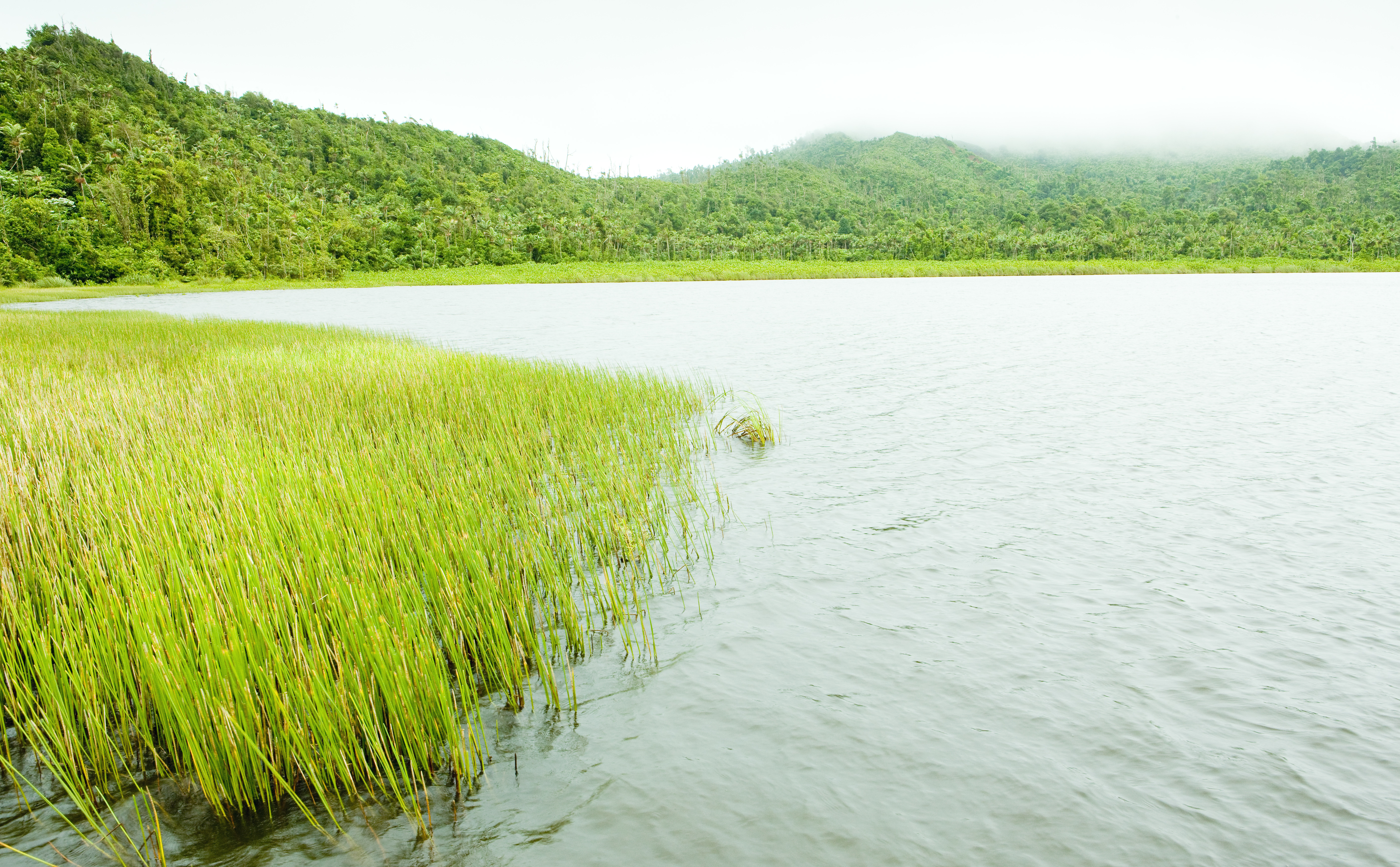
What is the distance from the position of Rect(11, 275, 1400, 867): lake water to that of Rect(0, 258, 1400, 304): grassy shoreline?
168 feet

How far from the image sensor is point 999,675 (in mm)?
3627

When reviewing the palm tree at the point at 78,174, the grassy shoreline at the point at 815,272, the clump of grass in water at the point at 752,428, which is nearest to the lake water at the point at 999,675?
the clump of grass in water at the point at 752,428

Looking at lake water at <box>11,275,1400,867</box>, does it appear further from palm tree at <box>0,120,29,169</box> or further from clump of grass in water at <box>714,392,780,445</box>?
palm tree at <box>0,120,29,169</box>

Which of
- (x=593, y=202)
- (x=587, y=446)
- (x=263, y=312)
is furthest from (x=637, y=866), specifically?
(x=593, y=202)

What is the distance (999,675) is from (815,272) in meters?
60.0

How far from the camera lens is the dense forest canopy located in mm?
59531

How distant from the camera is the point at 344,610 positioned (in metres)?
3.01

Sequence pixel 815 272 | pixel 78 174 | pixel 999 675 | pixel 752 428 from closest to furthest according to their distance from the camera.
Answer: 1. pixel 999 675
2. pixel 752 428
3. pixel 815 272
4. pixel 78 174

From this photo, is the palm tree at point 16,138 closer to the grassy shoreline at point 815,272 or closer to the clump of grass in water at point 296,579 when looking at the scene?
the grassy shoreline at point 815,272

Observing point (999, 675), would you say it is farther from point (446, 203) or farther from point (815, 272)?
point (446, 203)

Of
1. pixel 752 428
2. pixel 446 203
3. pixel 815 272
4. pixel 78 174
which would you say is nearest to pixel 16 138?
pixel 78 174

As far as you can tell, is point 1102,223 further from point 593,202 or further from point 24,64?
point 24,64

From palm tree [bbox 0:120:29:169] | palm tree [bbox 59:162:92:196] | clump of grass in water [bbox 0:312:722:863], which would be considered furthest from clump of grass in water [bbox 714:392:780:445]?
palm tree [bbox 0:120:29:169]

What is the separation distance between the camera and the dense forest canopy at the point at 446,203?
59.5 m
